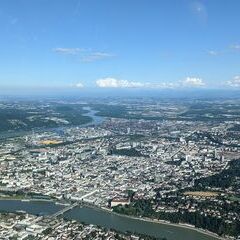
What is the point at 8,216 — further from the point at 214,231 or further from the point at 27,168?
the point at 27,168

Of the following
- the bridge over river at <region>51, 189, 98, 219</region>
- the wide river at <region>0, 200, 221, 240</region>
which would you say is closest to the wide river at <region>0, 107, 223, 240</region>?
the wide river at <region>0, 200, 221, 240</region>

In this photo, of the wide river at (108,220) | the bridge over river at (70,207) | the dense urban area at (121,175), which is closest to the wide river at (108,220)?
the wide river at (108,220)

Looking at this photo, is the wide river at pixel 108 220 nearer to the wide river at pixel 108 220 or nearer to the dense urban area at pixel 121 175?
the wide river at pixel 108 220

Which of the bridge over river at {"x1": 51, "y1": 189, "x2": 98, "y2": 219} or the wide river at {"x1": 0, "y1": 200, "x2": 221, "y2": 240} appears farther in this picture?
the bridge over river at {"x1": 51, "y1": 189, "x2": 98, "y2": 219}

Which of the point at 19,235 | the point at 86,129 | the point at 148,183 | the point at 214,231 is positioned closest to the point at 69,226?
the point at 19,235

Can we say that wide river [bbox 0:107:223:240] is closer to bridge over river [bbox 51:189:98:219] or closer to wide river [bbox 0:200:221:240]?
wide river [bbox 0:200:221:240]

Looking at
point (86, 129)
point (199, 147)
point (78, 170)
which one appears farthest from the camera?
point (86, 129)

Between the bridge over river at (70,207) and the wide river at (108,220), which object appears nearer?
the wide river at (108,220)
